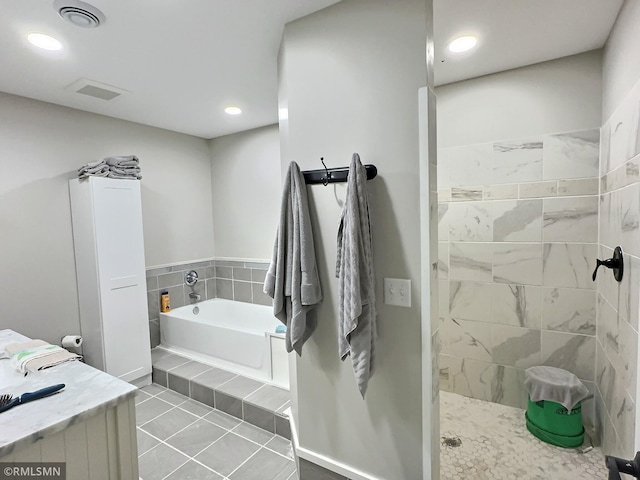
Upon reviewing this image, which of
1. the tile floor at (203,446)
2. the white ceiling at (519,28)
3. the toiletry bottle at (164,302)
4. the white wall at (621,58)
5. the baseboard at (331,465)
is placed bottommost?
the tile floor at (203,446)

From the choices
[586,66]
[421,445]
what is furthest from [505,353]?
[586,66]

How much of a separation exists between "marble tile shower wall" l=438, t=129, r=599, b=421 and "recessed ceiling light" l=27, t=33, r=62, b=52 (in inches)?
101

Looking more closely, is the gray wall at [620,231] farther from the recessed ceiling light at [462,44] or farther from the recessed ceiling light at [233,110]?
the recessed ceiling light at [233,110]

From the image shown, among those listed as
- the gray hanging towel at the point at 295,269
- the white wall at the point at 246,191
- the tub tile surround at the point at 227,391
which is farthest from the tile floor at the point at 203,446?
the white wall at the point at 246,191

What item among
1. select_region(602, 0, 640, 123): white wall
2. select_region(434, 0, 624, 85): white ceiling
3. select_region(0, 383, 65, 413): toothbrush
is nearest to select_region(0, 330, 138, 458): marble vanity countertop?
select_region(0, 383, 65, 413): toothbrush

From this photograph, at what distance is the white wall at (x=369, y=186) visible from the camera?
1345 mm

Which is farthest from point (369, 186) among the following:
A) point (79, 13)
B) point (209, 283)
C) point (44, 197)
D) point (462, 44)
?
point (209, 283)

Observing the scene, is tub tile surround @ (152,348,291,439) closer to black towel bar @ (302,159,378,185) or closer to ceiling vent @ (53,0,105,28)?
black towel bar @ (302,159,378,185)

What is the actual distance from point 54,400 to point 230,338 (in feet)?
5.82

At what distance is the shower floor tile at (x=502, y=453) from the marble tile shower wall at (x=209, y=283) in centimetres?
215

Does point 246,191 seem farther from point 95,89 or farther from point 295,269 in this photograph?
point 295,269

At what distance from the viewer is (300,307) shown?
149 cm

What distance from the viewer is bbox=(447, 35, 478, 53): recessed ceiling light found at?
1.80 m

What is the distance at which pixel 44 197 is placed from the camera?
253 cm
